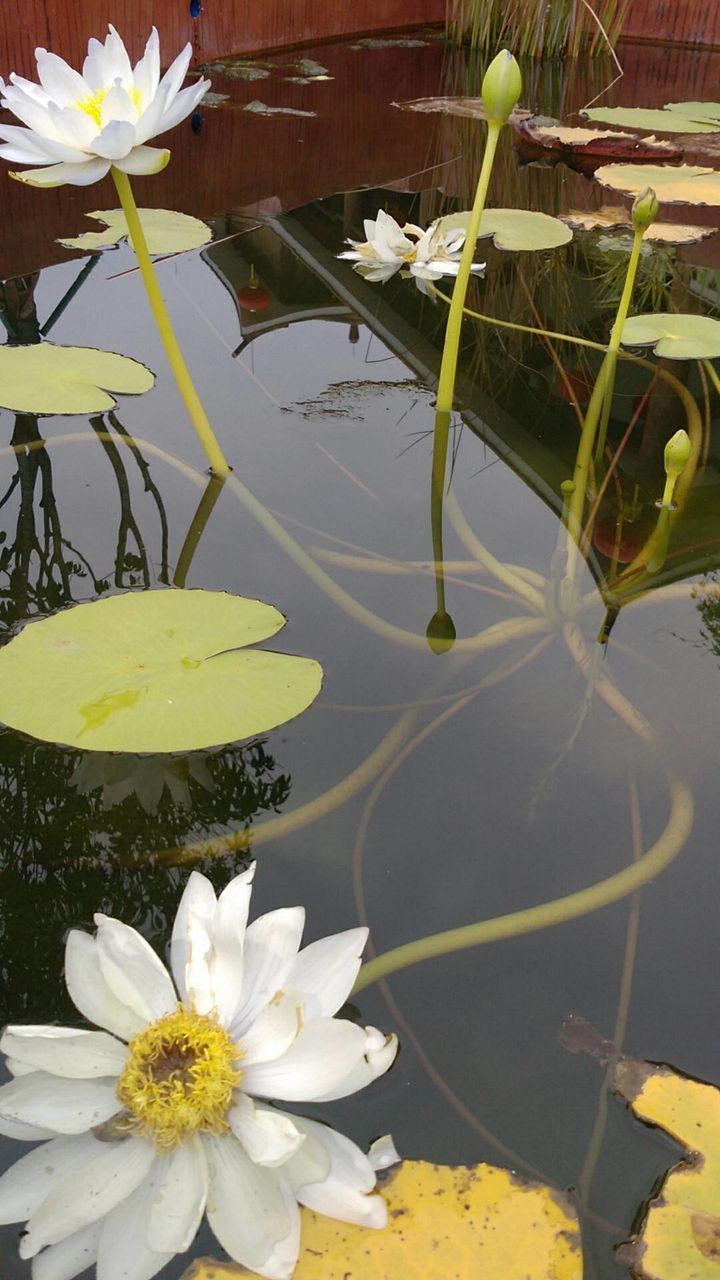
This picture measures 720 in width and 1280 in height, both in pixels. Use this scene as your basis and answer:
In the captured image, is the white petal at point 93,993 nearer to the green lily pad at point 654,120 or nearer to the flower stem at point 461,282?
the flower stem at point 461,282

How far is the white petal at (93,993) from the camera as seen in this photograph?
0.69 meters

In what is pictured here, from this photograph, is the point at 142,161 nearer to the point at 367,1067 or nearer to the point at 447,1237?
the point at 367,1067

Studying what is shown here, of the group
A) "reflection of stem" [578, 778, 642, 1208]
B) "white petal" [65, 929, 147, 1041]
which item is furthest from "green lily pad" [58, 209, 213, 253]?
"white petal" [65, 929, 147, 1041]

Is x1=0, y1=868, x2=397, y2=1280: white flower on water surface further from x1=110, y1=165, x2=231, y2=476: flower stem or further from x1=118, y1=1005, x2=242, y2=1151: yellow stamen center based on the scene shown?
x1=110, y1=165, x2=231, y2=476: flower stem

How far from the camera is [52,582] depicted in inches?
51.9

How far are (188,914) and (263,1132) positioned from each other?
0.17 metres

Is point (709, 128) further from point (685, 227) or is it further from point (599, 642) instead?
point (599, 642)

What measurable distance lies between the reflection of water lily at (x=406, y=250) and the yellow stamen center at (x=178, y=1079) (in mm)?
1758

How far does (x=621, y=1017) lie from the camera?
2.75 feet

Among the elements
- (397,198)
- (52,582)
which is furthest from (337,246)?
(52,582)

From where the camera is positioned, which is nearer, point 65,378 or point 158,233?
point 65,378

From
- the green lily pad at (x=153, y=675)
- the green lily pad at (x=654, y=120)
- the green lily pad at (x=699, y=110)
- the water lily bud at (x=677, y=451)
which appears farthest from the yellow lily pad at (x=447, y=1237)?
the green lily pad at (x=699, y=110)

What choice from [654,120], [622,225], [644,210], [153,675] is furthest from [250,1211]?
[654,120]

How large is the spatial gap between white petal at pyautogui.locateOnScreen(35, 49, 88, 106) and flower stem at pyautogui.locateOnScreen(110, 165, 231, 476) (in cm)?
10
